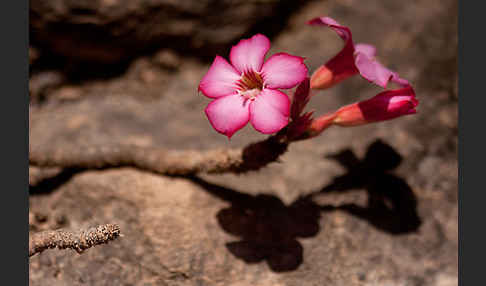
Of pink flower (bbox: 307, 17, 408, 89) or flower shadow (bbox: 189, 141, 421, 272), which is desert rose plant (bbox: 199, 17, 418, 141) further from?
flower shadow (bbox: 189, 141, 421, 272)

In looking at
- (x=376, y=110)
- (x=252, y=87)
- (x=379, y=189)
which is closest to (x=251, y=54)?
(x=252, y=87)

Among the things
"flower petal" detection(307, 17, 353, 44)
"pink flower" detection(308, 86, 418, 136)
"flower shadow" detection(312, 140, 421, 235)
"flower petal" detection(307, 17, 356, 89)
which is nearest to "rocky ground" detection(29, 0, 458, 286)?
"flower shadow" detection(312, 140, 421, 235)

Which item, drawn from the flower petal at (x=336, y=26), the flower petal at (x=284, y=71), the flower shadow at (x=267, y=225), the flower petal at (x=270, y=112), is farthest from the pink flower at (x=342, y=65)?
the flower shadow at (x=267, y=225)

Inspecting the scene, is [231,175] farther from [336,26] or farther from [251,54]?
[336,26]

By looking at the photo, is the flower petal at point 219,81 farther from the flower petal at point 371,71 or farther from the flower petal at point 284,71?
the flower petal at point 371,71

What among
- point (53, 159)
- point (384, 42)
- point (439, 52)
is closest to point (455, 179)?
point (439, 52)

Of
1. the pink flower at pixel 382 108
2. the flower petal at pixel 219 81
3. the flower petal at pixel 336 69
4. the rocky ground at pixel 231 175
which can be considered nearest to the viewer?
the flower petal at pixel 219 81

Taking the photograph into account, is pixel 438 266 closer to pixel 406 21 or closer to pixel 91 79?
pixel 406 21
